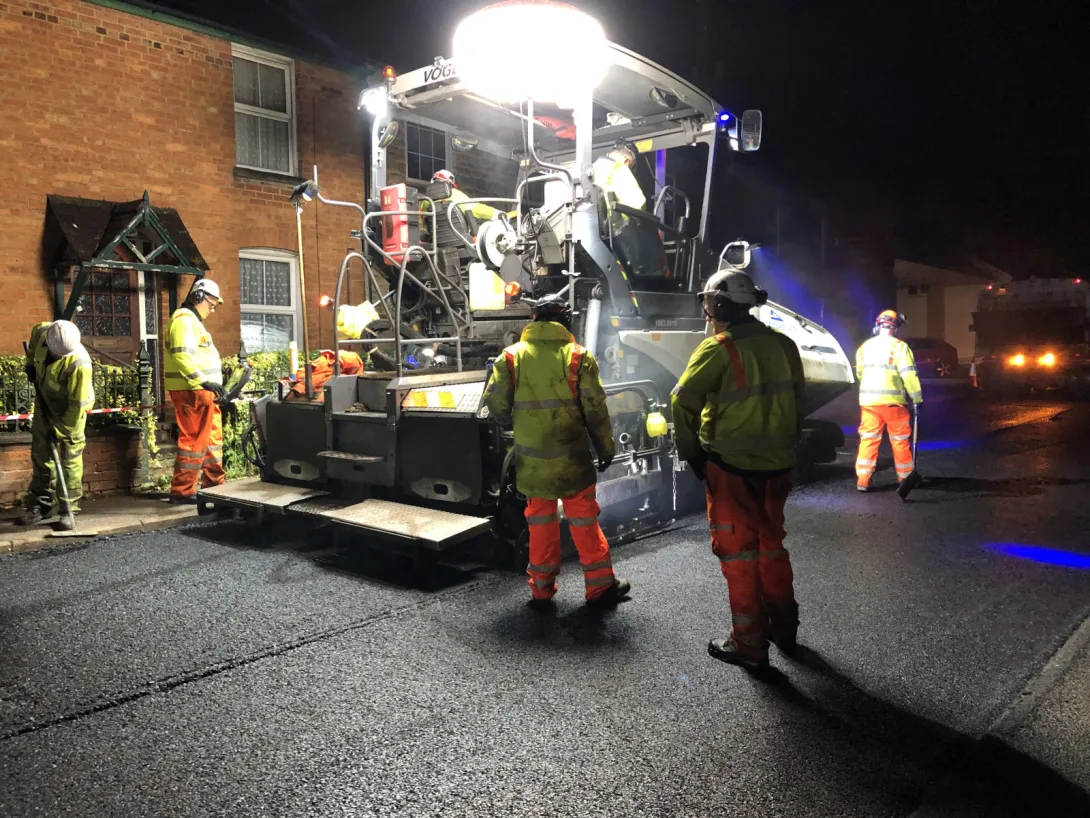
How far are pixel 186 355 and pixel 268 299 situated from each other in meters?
4.23

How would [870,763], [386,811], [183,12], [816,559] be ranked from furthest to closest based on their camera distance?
1. [183,12]
2. [816,559]
3. [870,763]
4. [386,811]

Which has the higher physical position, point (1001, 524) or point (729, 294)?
point (729, 294)

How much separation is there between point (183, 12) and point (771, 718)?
10.8 metres

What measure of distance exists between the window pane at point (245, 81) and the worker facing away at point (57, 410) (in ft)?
18.0

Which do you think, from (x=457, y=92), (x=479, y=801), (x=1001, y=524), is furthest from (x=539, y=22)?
(x=1001, y=524)

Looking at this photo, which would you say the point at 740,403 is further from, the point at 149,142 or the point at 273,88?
the point at 273,88

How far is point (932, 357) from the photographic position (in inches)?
947

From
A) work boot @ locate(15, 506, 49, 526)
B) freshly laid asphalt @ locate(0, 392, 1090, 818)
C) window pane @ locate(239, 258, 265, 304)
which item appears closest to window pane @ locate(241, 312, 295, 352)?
window pane @ locate(239, 258, 265, 304)

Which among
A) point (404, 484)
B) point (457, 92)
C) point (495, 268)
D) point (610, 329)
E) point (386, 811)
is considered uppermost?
point (457, 92)

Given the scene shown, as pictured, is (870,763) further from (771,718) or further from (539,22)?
(539,22)

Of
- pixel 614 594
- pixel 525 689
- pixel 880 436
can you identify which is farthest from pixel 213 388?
pixel 880 436

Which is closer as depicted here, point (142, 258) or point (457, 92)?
point (457, 92)

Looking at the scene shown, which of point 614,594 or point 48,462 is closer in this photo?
point 614,594

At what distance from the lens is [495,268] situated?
22.2ft
